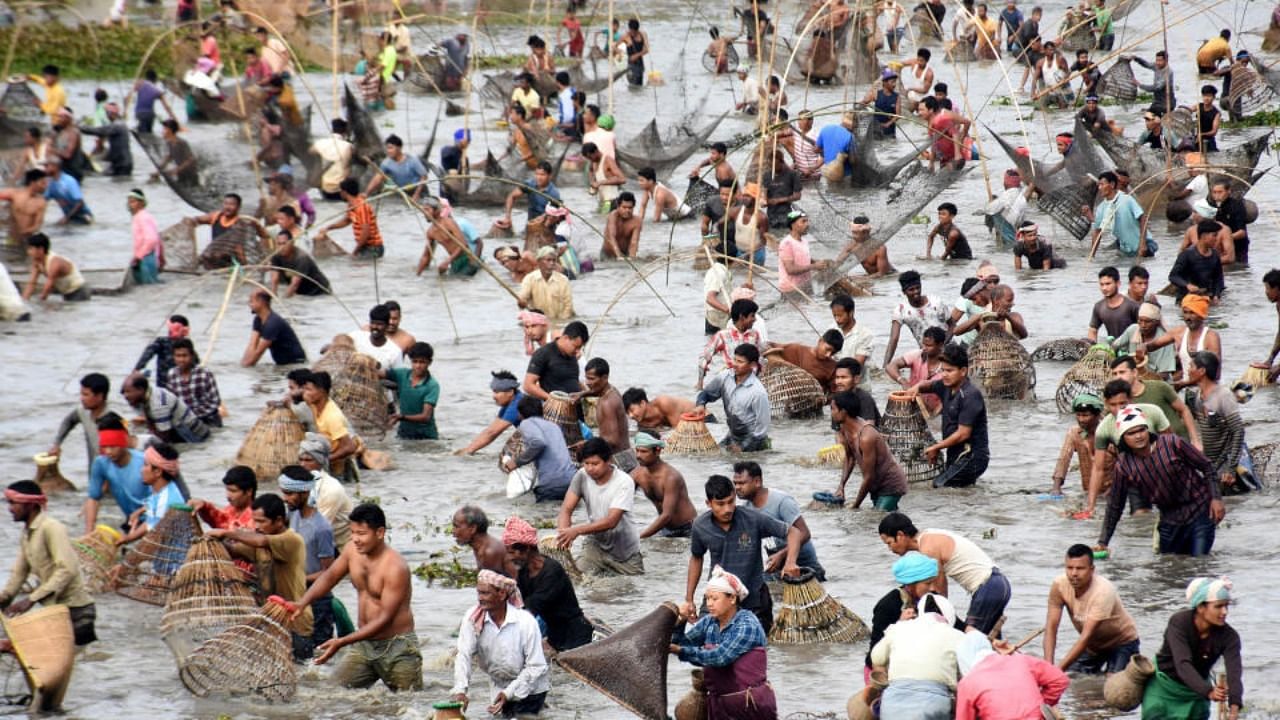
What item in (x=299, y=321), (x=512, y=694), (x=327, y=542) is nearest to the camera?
(x=512, y=694)

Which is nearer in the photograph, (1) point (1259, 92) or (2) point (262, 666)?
(2) point (262, 666)

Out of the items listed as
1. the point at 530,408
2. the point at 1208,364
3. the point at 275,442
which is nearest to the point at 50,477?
the point at 275,442

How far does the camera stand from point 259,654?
9.08 m

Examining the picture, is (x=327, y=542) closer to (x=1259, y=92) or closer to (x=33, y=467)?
(x=33, y=467)

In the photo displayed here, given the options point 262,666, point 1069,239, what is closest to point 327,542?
point 262,666

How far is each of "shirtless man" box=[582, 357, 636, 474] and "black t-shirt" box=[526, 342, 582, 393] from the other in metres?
0.85

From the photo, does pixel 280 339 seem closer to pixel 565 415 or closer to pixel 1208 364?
pixel 565 415

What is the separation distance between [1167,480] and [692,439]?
171 inches

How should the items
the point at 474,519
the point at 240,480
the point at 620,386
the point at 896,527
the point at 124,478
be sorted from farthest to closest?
the point at 620,386 < the point at 124,478 < the point at 240,480 < the point at 474,519 < the point at 896,527

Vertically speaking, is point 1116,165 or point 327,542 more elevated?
point 1116,165

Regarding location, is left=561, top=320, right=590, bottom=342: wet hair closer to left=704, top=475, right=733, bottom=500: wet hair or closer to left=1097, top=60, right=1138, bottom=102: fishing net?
left=704, top=475, right=733, bottom=500: wet hair

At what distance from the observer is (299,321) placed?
1811 cm

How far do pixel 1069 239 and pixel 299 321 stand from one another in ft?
27.5

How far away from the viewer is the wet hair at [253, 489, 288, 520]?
30.5 feet
